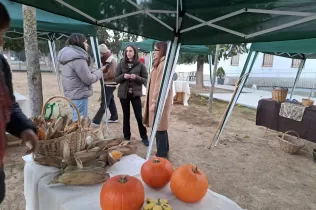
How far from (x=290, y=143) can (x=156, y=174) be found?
3.53m

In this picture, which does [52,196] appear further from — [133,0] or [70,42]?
[70,42]

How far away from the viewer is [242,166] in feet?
11.1

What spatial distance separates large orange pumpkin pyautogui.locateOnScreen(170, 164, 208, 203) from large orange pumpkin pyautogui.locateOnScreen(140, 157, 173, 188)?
0.07 metres

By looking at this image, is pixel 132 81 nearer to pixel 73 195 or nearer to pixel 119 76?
pixel 119 76

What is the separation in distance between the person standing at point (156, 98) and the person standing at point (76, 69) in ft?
2.67

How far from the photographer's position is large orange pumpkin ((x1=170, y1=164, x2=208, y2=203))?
1.03m

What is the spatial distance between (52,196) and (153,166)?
1.71 feet

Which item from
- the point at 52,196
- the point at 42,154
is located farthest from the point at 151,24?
the point at 52,196

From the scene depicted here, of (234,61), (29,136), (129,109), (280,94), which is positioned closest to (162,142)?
(129,109)

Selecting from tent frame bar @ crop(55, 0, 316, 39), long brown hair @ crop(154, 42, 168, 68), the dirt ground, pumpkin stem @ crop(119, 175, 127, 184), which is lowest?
the dirt ground

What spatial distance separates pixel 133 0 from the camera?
2.13m

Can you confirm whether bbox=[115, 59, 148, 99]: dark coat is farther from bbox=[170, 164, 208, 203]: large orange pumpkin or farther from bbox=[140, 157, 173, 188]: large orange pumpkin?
bbox=[170, 164, 208, 203]: large orange pumpkin

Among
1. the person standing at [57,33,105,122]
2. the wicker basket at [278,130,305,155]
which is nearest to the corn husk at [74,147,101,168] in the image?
the person standing at [57,33,105,122]

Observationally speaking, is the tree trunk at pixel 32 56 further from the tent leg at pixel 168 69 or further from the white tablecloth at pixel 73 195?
the white tablecloth at pixel 73 195
